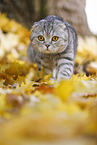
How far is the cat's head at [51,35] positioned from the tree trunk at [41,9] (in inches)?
70.9

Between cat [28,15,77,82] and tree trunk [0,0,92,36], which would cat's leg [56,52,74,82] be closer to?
cat [28,15,77,82]

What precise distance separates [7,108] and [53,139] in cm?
21

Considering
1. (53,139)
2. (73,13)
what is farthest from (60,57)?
(73,13)

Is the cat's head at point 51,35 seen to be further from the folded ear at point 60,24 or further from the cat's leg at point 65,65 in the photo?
the cat's leg at point 65,65

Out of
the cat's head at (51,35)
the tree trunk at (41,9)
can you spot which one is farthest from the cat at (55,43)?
the tree trunk at (41,9)

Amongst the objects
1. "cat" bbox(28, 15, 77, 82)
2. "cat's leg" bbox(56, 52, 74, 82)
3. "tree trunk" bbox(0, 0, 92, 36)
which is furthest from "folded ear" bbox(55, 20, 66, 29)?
"tree trunk" bbox(0, 0, 92, 36)

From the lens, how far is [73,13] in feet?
12.3

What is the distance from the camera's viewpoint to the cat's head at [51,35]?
1793mm

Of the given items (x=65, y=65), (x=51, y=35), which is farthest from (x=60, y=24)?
(x=65, y=65)

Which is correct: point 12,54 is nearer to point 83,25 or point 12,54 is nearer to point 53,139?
point 83,25

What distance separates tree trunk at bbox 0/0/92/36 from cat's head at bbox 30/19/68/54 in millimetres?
1802

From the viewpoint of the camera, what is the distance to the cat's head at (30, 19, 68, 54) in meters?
1.79

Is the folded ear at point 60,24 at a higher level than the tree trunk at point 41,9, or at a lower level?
lower

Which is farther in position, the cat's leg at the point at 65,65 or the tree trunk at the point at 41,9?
the tree trunk at the point at 41,9
